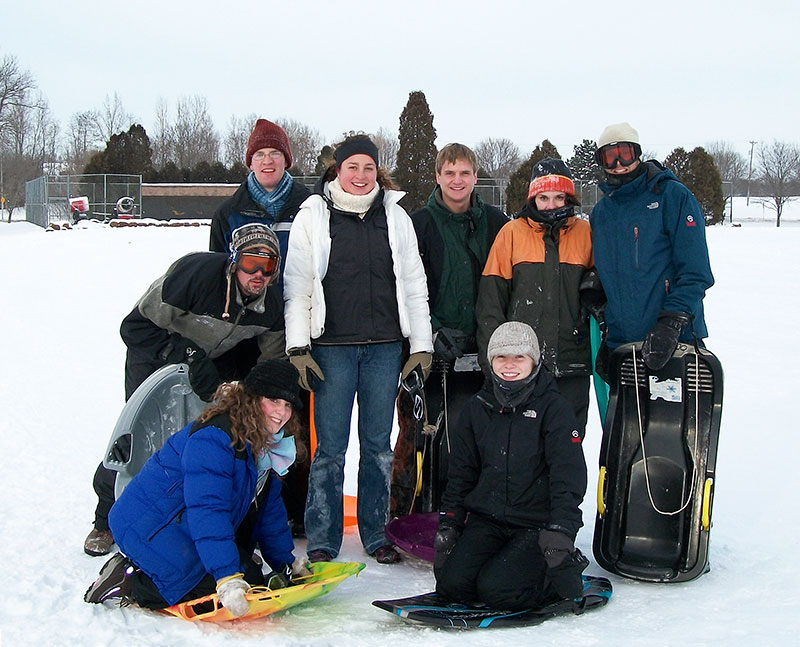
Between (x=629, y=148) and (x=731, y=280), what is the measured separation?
11396mm

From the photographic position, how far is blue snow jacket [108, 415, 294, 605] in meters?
2.99

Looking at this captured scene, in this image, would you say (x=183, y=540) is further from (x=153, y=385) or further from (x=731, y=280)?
(x=731, y=280)

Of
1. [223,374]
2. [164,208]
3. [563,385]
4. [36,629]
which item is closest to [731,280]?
[563,385]

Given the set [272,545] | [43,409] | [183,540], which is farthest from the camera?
[43,409]

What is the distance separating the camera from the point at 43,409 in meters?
6.92

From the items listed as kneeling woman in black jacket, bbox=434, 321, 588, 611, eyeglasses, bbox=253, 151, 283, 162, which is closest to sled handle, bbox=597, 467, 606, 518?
kneeling woman in black jacket, bbox=434, 321, 588, 611

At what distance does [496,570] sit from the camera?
3.30m

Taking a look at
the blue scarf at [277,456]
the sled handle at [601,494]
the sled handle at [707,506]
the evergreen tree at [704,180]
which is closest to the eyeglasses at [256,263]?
the blue scarf at [277,456]

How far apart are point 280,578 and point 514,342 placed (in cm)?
136

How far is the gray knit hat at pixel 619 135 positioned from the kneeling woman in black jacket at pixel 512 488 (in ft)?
3.40

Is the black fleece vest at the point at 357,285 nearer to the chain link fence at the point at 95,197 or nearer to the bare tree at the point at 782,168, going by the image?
the chain link fence at the point at 95,197

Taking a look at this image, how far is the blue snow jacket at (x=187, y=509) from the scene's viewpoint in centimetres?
299

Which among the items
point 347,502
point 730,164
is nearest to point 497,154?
point 730,164

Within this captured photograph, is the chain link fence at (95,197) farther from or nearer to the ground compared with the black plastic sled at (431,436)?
farther from the ground
